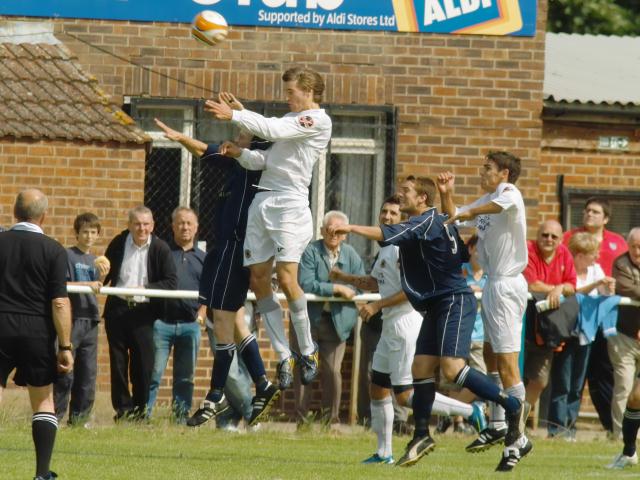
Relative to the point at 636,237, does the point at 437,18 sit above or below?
above

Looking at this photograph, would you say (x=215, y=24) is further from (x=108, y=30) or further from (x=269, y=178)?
(x=108, y=30)

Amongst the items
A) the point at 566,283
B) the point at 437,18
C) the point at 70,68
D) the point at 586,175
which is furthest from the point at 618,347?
the point at 70,68

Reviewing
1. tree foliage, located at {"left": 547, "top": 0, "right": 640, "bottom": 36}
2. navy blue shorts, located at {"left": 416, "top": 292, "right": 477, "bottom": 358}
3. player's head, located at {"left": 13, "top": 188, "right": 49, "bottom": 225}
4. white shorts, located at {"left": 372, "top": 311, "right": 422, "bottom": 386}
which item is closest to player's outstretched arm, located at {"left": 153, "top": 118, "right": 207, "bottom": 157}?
player's head, located at {"left": 13, "top": 188, "right": 49, "bottom": 225}

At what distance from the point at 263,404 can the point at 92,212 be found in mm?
5486

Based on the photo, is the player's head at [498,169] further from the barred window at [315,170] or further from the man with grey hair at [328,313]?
the barred window at [315,170]

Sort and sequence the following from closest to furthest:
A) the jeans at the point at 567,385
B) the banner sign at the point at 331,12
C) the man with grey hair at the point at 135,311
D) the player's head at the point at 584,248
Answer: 1. the man with grey hair at the point at 135,311
2. the jeans at the point at 567,385
3. the player's head at the point at 584,248
4. the banner sign at the point at 331,12

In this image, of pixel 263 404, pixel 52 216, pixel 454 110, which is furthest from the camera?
pixel 454 110

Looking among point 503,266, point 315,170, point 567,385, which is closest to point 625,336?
point 567,385

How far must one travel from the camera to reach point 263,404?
451 inches

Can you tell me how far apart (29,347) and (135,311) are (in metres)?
4.47

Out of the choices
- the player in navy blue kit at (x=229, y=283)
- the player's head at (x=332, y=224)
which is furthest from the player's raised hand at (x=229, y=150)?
the player's head at (x=332, y=224)

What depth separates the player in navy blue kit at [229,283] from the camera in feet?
37.7

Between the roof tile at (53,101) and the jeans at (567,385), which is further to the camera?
the roof tile at (53,101)

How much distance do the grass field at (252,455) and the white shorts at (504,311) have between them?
1.05 meters
